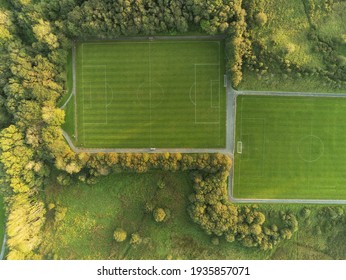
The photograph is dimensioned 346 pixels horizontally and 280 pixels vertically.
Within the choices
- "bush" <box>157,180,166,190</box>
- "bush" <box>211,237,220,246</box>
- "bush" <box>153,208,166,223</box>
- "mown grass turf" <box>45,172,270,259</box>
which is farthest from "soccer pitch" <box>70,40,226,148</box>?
"bush" <box>211,237,220,246</box>

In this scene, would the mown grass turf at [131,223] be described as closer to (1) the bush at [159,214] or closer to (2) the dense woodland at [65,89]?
(1) the bush at [159,214]

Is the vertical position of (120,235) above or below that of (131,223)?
below

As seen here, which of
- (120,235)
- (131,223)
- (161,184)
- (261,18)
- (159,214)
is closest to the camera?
(261,18)

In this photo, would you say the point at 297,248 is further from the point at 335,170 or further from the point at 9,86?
the point at 9,86

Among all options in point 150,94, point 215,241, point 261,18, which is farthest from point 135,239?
point 261,18

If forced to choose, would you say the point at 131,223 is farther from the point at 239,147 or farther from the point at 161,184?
the point at 239,147

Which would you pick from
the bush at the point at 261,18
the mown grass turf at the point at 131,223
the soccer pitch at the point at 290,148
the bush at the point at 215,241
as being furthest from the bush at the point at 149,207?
the bush at the point at 261,18
